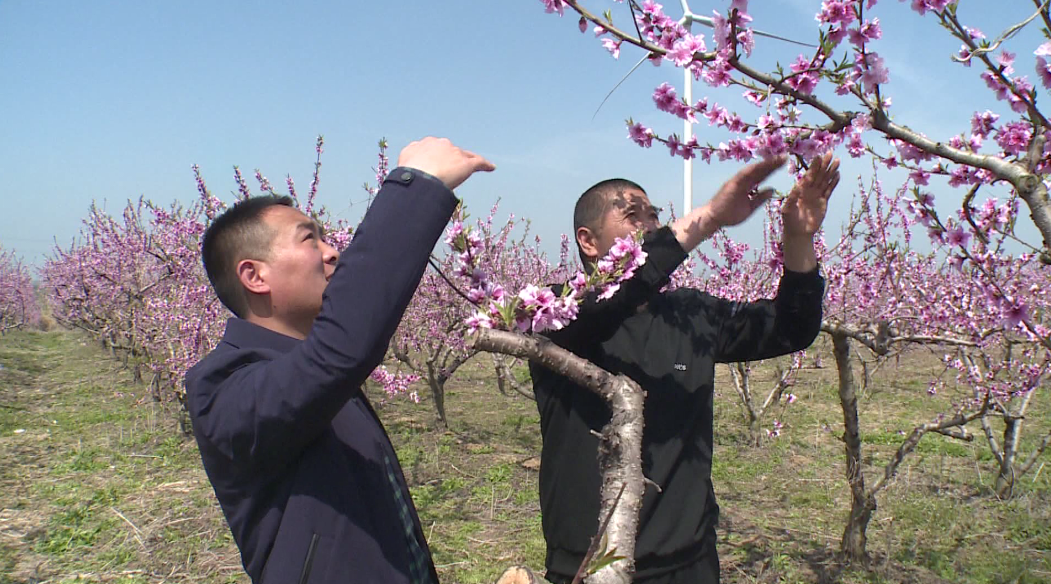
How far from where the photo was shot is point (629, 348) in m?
2.10

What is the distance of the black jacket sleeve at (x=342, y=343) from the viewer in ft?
3.40

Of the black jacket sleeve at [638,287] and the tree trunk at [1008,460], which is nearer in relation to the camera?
the black jacket sleeve at [638,287]

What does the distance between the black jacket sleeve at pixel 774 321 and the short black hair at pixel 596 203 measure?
55cm

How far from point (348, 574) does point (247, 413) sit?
15.1 inches

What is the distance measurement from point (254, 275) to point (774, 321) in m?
1.70

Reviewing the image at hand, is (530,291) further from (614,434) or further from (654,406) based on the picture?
(654,406)

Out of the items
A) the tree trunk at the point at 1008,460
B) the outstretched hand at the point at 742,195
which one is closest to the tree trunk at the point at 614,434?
the outstretched hand at the point at 742,195

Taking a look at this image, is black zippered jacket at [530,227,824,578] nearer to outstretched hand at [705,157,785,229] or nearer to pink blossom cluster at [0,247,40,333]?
outstretched hand at [705,157,785,229]

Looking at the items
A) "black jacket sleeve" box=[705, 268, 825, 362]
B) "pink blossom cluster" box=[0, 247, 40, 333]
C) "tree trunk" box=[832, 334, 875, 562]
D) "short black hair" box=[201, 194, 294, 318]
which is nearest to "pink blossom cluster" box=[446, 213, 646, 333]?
"short black hair" box=[201, 194, 294, 318]

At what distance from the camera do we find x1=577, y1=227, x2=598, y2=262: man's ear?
7.23 ft

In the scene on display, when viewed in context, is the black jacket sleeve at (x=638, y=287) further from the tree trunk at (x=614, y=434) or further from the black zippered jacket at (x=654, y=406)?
the tree trunk at (x=614, y=434)

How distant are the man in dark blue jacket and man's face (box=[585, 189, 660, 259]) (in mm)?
925

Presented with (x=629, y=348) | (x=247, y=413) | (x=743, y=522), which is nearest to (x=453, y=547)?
(x=743, y=522)

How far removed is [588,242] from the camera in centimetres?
222
